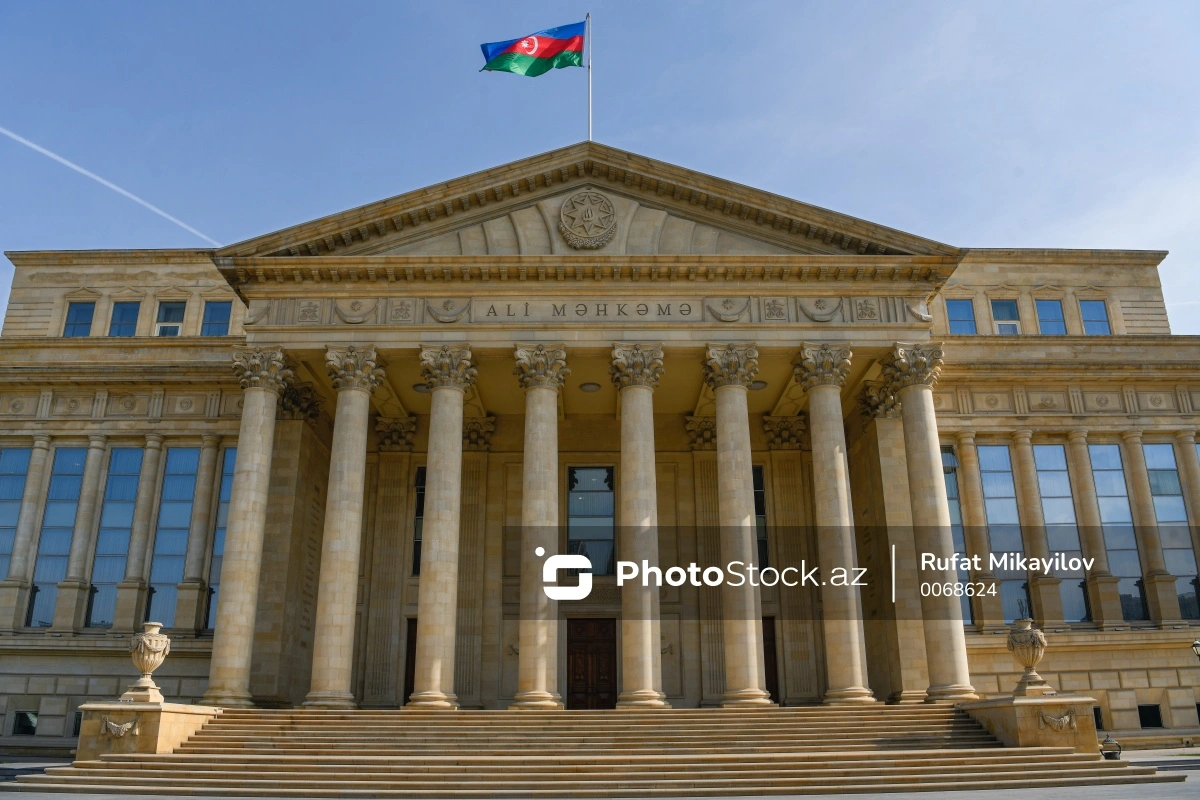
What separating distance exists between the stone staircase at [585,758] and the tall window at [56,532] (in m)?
13.7

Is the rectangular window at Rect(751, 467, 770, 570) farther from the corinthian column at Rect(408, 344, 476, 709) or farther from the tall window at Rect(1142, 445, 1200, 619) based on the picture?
the tall window at Rect(1142, 445, 1200, 619)

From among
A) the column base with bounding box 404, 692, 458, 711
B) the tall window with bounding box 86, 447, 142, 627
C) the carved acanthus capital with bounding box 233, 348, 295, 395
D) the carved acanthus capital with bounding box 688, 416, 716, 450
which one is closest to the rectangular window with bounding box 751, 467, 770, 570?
the carved acanthus capital with bounding box 688, 416, 716, 450

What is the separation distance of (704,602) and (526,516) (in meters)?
10.2

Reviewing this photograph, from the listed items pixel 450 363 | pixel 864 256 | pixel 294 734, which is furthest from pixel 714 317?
pixel 294 734

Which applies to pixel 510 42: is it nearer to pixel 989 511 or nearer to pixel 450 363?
pixel 450 363

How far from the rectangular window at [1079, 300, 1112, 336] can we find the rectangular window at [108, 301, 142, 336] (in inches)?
1512

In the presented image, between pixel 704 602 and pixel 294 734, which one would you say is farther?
pixel 704 602

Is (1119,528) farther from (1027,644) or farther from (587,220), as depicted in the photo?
(587,220)

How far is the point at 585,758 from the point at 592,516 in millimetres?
→ 15175

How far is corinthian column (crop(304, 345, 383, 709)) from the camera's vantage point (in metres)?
27.2

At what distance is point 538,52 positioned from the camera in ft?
109

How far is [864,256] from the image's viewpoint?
3022 centimetres

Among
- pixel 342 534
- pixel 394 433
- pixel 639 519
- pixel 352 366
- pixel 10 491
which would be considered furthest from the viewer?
pixel 394 433

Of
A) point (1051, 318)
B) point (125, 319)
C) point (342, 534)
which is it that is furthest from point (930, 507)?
point (125, 319)
